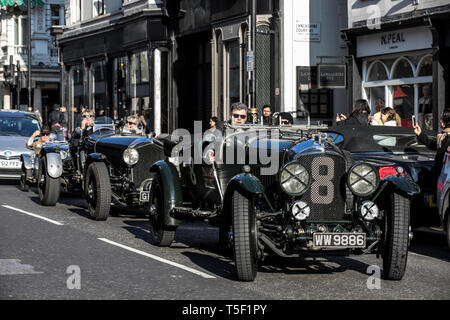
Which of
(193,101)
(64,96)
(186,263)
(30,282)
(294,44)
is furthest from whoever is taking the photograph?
(64,96)

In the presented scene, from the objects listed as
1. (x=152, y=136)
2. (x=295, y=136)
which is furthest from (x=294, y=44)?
(x=295, y=136)

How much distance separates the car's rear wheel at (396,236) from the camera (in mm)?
8383

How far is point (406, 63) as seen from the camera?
2289cm

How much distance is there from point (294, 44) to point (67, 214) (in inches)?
510

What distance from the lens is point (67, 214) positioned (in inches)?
584

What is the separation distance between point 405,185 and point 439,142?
3.63 meters

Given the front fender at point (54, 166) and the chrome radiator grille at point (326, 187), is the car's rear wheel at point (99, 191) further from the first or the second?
the chrome radiator grille at point (326, 187)

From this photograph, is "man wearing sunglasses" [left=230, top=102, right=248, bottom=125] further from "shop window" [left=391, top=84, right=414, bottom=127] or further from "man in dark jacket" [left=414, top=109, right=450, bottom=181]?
"shop window" [left=391, top=84, right=414, bottom=127]

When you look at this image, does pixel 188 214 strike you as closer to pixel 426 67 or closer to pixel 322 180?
pixel 322 180

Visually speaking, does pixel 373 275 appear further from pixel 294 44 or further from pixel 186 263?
pixel 294 44

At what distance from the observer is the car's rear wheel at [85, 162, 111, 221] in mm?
13578

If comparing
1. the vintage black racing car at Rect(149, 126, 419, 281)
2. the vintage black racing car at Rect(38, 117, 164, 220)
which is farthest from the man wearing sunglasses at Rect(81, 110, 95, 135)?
the vintage black racing car at Rect(149, 126, 419, 281)

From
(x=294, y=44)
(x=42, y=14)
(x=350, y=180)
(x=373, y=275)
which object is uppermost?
(x=42, y=14)

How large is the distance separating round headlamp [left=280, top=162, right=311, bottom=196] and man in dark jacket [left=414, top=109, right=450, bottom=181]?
3.26 meters
